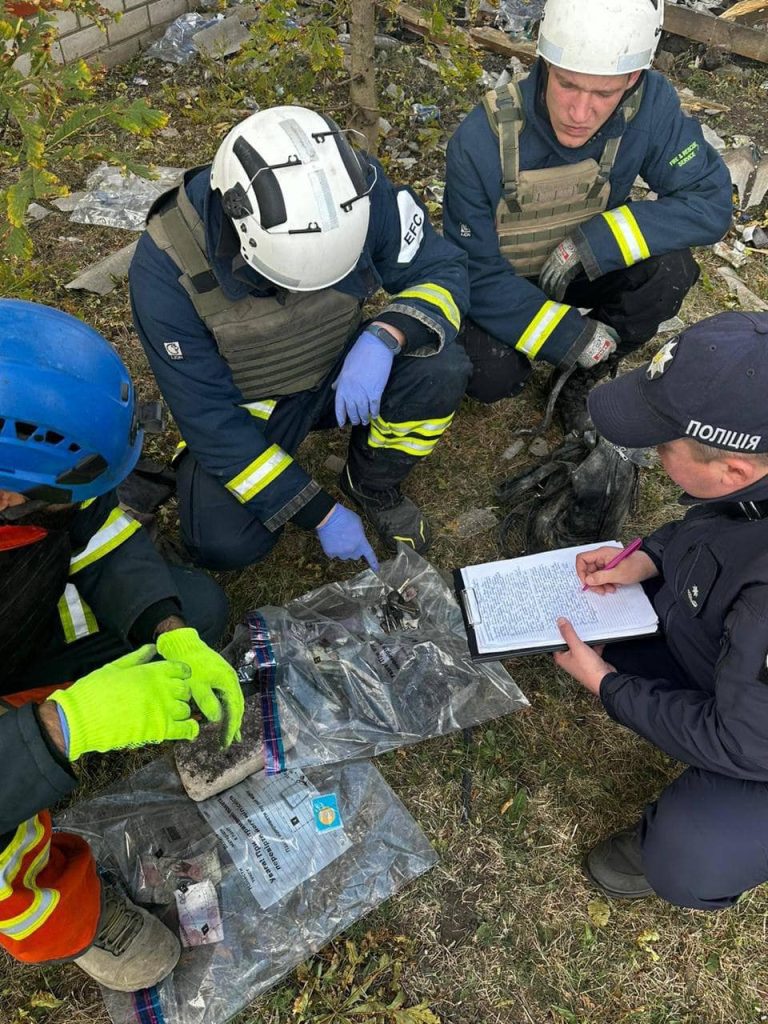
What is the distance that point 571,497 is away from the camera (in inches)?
115

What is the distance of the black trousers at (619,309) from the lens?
3051 mm

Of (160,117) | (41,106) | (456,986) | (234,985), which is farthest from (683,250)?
(234,985)

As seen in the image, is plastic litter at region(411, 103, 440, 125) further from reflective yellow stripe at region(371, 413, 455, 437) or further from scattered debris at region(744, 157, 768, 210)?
reflective yellow stripe at region(371, 413, 455, 437)

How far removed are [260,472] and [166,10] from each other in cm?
492

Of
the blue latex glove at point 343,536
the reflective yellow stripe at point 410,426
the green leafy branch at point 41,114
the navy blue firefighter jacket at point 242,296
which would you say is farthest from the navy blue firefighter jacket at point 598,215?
the green leafy branch at point 41,114

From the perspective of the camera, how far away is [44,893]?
172cm

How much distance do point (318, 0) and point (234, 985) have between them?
5316 millimetres

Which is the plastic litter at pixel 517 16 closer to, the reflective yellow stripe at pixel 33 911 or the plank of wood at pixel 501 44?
the plank of wood at pixel 501 44

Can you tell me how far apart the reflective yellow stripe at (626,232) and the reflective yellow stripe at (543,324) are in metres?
0.34

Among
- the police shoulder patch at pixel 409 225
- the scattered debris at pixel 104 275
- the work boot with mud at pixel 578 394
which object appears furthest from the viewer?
the scattered debris at pixel 104 275

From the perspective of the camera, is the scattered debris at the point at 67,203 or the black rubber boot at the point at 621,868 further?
the scattered debris at the point at 67,203

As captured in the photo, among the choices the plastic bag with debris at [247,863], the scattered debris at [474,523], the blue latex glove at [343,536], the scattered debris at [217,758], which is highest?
the blue latex glove at [343,536]

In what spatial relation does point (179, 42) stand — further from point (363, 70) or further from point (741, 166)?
point (741, 166)

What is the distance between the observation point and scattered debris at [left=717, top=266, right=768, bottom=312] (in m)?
4.09
